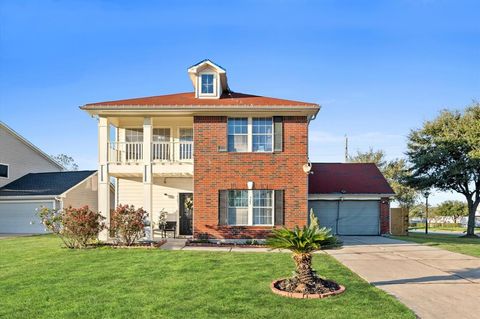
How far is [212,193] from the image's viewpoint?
16016 mm

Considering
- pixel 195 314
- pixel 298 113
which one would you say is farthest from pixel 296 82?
pixel 195 314

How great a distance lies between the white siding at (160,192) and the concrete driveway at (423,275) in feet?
25.1

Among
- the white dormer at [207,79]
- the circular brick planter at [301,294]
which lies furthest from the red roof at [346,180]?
the circular brick planter at [301,294]

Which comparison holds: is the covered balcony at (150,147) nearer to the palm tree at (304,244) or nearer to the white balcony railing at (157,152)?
the white balcony railing at (157,152)

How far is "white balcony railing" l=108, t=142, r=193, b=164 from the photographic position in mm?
17422

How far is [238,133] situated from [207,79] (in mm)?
2981

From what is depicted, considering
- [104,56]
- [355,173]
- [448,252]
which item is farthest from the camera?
[355,173]

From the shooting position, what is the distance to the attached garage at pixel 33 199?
25.8 metres

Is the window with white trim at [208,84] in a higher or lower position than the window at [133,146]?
higher

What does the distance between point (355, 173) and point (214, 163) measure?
10448 mm

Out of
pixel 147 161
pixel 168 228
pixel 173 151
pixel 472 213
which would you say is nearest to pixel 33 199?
pixel 168 228

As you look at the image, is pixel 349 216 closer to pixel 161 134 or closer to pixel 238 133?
pixel 238 133

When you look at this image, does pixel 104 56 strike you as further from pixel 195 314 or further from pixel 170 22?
pixel 195 314

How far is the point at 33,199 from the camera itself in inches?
1027
